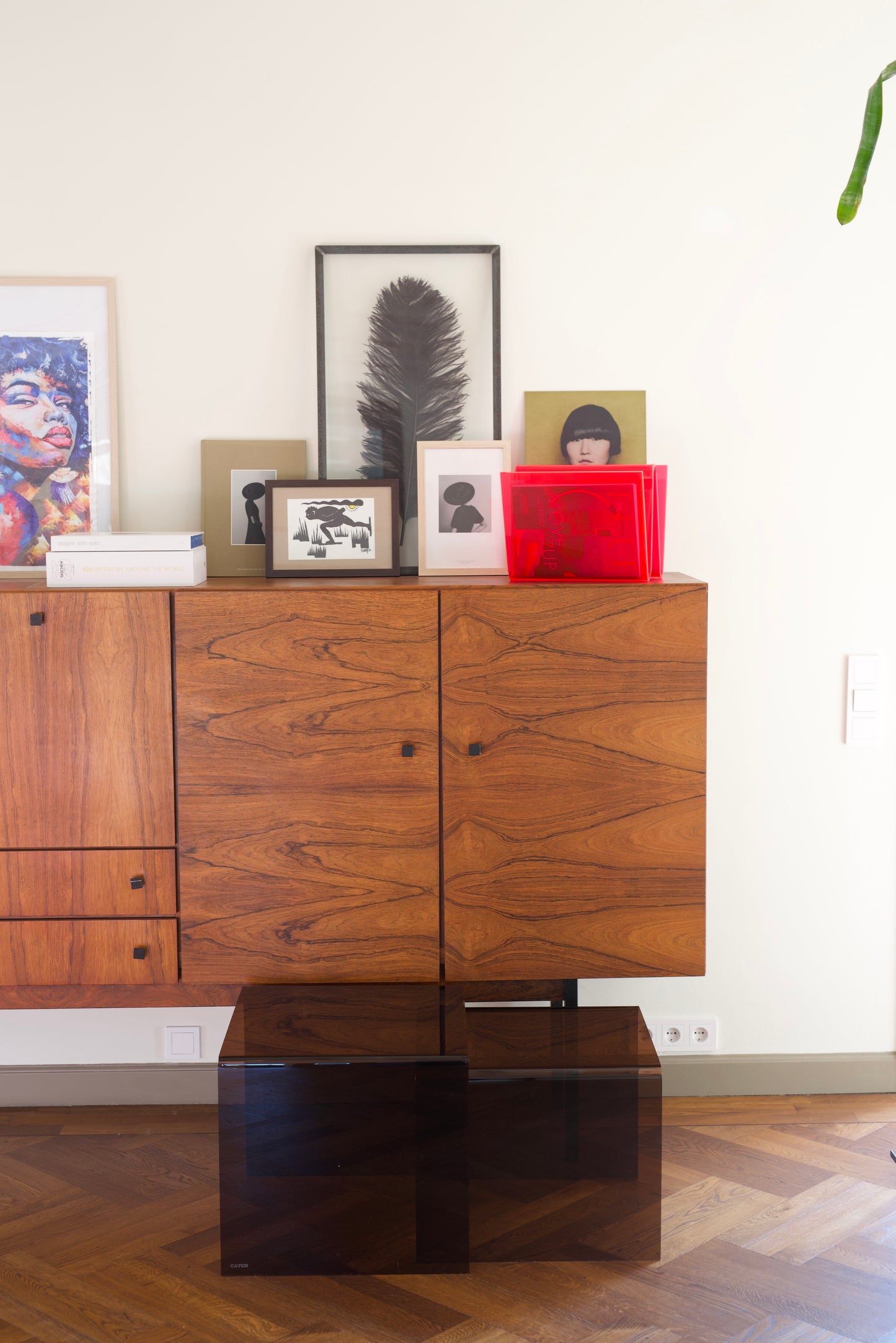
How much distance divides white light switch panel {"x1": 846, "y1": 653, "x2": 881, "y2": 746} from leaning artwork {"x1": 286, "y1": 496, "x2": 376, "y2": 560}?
117cm

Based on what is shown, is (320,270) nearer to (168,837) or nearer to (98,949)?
(168,837)

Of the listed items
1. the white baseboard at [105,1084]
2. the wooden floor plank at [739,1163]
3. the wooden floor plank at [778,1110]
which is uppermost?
the white baseboard at [105,1084]

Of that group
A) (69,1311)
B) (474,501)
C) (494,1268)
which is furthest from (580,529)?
(69,1311)

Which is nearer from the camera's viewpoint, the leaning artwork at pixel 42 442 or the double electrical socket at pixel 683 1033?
the leaning artwork at pixel 42 442

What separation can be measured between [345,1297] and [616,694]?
1.18 metres

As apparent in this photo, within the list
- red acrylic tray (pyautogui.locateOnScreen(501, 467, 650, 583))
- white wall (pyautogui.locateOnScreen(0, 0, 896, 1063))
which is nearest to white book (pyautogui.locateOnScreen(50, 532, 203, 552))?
white wall (pyautogui.locateOnScreen(0, 0, 896, 1063))

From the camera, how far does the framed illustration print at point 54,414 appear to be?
2.47m

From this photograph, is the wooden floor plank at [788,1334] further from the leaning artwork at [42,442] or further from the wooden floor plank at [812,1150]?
the leaning artwork at [42,442]

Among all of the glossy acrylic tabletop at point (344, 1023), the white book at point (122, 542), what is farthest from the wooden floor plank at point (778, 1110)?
the white book at point (122, 542)

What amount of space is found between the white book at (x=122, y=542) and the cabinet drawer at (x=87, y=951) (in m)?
0.71

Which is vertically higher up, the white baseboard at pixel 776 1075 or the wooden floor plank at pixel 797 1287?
the white baseboard at pixel 776 1075

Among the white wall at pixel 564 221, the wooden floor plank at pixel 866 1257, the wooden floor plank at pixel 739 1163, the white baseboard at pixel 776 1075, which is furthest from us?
the white baseboard at pixel 776 1075

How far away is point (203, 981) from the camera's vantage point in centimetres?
216

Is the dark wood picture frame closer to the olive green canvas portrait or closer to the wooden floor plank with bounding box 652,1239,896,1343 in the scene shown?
the olive green canvas portrait
